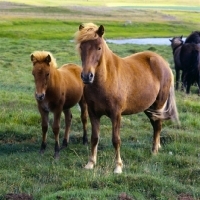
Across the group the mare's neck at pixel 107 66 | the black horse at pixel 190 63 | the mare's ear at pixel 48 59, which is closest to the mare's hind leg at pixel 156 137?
the mare's neck at pixel 107 66

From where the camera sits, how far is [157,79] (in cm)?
846

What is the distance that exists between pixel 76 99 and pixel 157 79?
1886 millimetres

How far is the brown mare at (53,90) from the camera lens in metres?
7.74

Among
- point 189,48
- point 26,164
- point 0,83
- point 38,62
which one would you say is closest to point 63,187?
point 26,164

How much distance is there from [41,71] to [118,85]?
155cm

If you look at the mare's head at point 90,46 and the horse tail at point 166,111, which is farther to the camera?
the horse tail at point 166,111

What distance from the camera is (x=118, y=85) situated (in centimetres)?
722

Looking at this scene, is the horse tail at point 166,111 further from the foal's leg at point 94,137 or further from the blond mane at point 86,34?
the blond mane at point 86,34

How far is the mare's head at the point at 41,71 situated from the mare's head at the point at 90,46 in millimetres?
1286

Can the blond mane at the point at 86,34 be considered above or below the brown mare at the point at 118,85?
above

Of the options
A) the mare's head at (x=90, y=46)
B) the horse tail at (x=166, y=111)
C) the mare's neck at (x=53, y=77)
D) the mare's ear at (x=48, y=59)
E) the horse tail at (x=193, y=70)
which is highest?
the mare's head at (x=90, y=46)

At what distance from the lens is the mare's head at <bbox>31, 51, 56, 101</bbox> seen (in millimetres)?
7635

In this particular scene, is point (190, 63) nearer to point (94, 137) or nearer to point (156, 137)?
point (156, 137)

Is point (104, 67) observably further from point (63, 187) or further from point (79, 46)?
point (63, 187)
